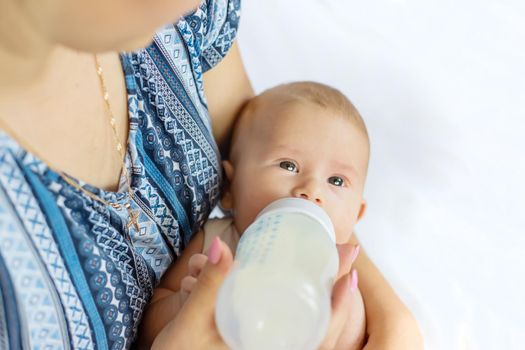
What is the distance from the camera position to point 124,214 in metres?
1.00

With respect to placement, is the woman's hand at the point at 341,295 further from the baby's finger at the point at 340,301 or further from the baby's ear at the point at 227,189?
the baby's ear at the point at 227,189

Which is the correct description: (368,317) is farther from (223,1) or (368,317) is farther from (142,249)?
(223,1)

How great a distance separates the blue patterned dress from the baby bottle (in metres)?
0.19

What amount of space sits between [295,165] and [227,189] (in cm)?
17

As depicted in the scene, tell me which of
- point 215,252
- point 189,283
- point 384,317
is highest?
point 215,252

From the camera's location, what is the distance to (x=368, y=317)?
1256mm

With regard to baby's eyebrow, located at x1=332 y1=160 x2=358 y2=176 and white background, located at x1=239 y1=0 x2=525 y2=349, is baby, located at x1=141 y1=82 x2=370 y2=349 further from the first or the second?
white background, located at x1=239 y1=0 x2=525 y2=349

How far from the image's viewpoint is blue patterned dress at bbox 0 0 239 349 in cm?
85

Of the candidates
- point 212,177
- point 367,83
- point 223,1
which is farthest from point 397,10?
point 212,177

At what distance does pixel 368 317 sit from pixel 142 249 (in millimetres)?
431

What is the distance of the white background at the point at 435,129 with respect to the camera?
1441 mm

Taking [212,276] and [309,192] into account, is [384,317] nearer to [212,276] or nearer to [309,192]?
[309,192]

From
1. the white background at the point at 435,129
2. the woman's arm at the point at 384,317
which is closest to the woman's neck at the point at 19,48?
the woman's arm at the point at 384,317

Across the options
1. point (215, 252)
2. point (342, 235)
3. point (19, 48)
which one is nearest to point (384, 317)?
point (342, 235)
